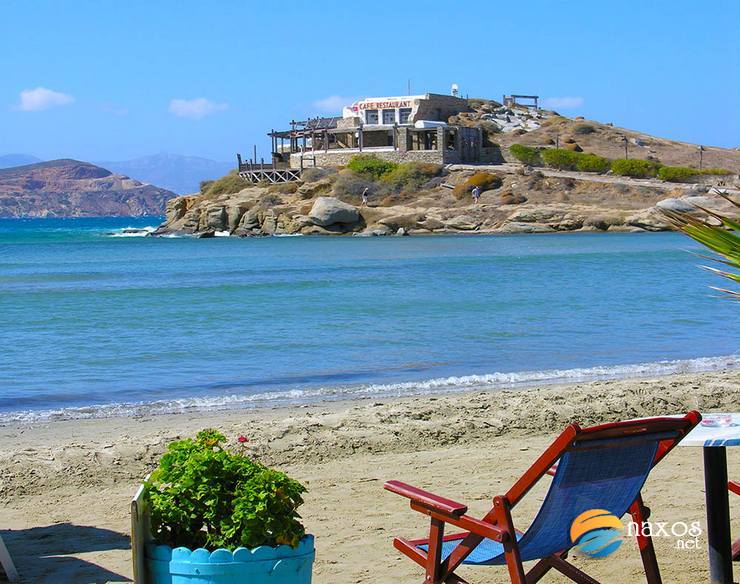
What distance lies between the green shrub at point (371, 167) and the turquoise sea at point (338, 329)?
1071 inches

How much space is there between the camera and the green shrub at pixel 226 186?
2778 inches

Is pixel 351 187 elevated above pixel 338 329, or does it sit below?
above

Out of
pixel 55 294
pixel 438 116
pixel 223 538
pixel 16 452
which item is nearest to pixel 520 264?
pixel 55 294

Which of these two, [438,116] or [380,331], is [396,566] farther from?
[438,116]

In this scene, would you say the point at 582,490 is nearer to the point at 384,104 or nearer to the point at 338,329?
the point at 338,329

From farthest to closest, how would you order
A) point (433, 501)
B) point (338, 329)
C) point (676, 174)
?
point (676, 174) → point (338, 329) → point (433, 501)

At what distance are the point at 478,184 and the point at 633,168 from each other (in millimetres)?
12040

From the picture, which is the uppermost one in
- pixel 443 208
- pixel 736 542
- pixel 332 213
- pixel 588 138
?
pixel 588 138

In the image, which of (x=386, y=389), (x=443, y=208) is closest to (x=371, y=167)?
(x=443, y=208)

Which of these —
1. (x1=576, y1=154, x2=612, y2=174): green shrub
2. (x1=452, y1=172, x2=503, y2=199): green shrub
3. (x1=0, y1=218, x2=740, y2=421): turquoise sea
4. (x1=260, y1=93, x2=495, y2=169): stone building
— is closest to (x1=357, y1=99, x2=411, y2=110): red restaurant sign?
(x1=260, y1=93, x2=495, y2=169): stone building

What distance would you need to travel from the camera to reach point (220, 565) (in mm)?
3584

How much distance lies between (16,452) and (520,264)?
2860 centimetres

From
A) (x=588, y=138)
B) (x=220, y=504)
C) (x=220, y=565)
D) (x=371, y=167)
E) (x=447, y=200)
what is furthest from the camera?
(x=588, y=138)

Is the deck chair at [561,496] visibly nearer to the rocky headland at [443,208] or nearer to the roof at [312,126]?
the rocky headland at [443,208]
